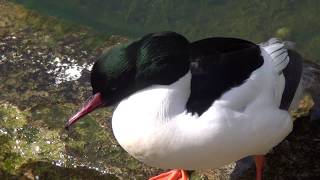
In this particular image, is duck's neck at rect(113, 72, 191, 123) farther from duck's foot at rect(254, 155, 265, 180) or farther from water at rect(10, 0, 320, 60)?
water at rect(10, 0, 320, 60)

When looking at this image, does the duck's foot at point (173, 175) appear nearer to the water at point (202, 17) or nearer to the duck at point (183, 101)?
the duck at point (183, 101)

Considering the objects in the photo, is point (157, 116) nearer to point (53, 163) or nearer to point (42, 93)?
point (53, 163)

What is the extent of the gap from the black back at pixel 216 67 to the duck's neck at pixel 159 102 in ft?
0.18

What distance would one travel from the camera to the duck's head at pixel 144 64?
9.77 ft

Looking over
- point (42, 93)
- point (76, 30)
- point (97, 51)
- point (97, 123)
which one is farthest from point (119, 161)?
point (76, 30)

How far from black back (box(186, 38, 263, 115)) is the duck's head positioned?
0.13m

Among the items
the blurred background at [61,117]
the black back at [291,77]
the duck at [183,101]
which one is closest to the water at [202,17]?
the blurred background at [61,117]

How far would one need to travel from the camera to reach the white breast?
300 cm

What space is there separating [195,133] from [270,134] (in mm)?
477

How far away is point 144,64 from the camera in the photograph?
2.98 metres

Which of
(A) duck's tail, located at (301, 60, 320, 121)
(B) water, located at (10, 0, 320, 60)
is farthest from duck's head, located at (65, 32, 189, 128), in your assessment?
(B) water, located at (10, 0, 320, 60)

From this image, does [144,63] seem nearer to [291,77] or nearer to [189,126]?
[189,126]

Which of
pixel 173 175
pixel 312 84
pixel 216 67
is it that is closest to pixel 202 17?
pixel 312 84

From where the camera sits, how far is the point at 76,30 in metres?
5.10
